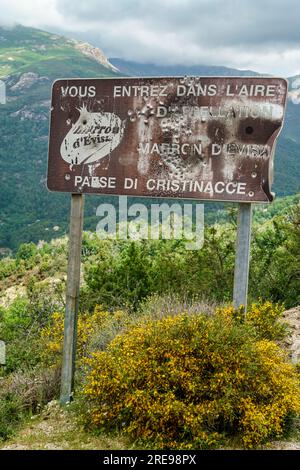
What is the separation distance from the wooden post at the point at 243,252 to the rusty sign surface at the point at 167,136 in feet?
0.59

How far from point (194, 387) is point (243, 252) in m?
1.44

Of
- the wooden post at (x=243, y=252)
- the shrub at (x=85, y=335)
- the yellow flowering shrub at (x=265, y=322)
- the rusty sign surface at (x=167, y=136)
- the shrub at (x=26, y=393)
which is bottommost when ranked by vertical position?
Answer: the shrub at (x=26, y=393)

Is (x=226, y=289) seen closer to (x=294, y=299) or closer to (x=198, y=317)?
(x=294, y=299)

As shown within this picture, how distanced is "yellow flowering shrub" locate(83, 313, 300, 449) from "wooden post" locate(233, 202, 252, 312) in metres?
0.37

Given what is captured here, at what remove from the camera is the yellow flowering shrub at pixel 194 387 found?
14.5 feet

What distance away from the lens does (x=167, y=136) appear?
5.34 m

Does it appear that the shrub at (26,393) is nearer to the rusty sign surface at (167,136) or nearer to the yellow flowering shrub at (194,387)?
the yellow flowering shrub at (194,387)

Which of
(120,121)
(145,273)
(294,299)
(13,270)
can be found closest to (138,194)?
(120,121)

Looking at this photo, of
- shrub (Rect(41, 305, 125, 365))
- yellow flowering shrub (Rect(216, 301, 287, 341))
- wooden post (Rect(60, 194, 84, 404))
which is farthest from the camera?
shrub (Rect(41, 305, 125, 365))

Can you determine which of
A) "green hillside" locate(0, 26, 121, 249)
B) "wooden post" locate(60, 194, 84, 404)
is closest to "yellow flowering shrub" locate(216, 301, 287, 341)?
"wooden post" locate(60, 194, 84, 404)

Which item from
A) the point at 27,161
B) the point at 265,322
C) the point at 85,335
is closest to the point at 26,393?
the point at 85,335

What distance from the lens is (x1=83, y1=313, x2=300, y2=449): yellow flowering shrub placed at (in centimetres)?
441

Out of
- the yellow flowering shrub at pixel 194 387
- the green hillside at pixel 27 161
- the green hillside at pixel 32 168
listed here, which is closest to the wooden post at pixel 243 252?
the yellow flowering shrub at pixel 194 387

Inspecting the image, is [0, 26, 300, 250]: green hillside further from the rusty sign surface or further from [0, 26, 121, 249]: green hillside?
the rusty sign surface
